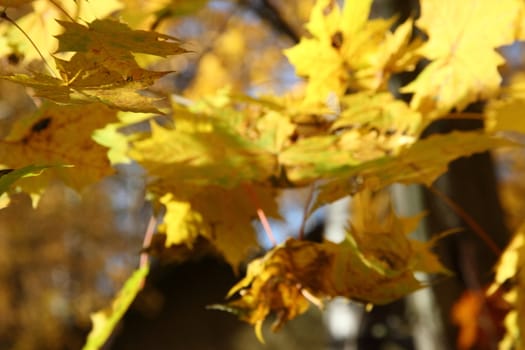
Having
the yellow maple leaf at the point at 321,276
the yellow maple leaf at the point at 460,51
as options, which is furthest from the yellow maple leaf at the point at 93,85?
the yellow maple leaf at the point at 460,51

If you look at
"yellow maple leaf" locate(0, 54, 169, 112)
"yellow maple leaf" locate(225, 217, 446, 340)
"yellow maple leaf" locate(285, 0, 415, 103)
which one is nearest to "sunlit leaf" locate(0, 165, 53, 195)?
"yellow maple leaf" locate(0, 54, 169, 112)

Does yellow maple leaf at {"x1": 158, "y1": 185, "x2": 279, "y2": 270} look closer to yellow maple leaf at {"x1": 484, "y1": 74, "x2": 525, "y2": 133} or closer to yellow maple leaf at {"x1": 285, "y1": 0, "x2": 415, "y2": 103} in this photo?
yellow maple leaf at {"x1": 285, "y1": 0, "x2": 415, "y2": 103}

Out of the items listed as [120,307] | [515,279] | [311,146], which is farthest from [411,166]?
[120,307]

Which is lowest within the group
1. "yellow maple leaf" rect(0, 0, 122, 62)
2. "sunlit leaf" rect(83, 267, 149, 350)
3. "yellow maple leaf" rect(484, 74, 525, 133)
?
"sunlit leaf" rect(83, 267, 149, 350)

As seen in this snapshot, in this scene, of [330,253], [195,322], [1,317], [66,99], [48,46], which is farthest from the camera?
[1,317]

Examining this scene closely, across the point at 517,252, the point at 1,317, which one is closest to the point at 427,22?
the point at 517,252

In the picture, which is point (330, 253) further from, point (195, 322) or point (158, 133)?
point (195, 322)

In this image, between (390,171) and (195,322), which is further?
(195,322)
